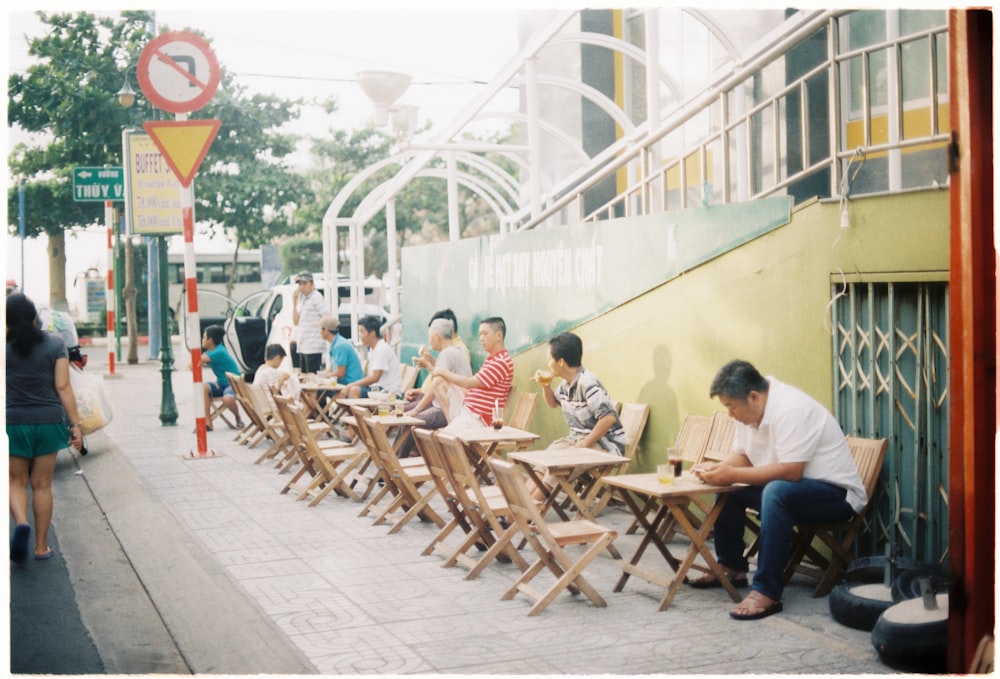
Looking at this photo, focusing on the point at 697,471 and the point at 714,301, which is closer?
the point at 697,471

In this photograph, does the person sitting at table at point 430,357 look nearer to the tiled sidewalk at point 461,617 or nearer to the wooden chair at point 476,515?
the tiled sidewalk at point 461,617

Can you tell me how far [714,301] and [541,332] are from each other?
309cm

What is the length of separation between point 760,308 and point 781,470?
4.91 ft

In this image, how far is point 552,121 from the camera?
16.9 m

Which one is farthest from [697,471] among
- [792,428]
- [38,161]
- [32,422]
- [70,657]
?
[38,161]

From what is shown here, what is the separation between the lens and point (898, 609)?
16.7 feet

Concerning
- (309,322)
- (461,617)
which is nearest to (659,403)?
(461,617)

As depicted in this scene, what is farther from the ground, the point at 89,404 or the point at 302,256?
the point at 302,256

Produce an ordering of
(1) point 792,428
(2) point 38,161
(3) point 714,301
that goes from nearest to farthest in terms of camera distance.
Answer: (1) point 792,428 → (3) point 714,301 → (2) point 38,161

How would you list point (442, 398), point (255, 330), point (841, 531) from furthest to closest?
point (255, 330) → point (442, 398) → point (841, 531)

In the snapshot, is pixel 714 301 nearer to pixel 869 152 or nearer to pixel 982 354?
pixel 869 152

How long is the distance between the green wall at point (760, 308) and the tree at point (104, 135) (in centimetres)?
437

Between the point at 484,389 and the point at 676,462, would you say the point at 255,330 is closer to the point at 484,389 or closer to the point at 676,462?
the point at 484,389

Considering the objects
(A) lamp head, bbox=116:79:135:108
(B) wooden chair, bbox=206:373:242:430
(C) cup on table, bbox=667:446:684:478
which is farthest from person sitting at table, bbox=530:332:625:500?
(A) lamp head, bbox=116:79:135:108
